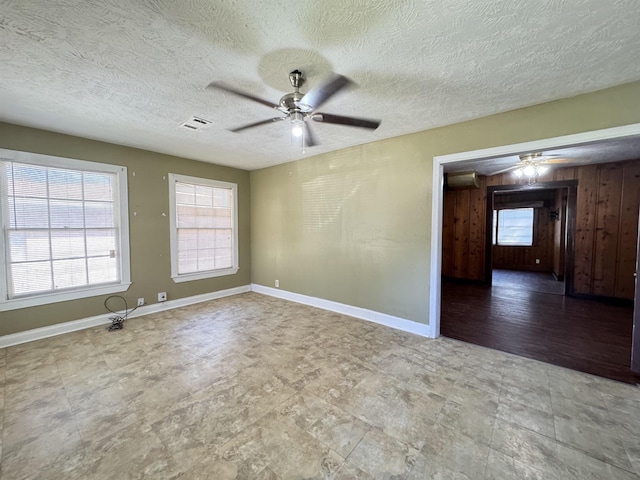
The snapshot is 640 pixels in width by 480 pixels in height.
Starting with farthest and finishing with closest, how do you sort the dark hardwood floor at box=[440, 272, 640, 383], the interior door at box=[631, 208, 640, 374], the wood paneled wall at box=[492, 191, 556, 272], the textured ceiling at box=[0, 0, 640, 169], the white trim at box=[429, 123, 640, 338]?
1. the wood paneled wall at box=[492, 191, 556, 272]
2. the dark hardwood floor at box=[440, 272, 640, 383]
3. the interior door at box=[631, 208, 640, 374]
4. the white trim at box=[429, 123, 640, 338]
5. the textured ceiling at box=[0, 0, 640, 169]

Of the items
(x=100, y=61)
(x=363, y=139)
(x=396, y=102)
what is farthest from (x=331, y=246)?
(x=100, y=61)

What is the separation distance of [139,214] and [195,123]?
1.96 m

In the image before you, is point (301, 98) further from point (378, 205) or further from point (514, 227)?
point (514, 227)

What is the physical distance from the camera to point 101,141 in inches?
139

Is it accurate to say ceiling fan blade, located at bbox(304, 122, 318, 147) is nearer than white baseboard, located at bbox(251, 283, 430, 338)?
Yes

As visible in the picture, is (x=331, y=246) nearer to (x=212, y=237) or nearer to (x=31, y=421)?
(x=212, y=237)

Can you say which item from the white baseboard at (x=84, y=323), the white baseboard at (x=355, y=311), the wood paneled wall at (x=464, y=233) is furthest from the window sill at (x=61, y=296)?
the wood paneled wall at (x=464, y=233)

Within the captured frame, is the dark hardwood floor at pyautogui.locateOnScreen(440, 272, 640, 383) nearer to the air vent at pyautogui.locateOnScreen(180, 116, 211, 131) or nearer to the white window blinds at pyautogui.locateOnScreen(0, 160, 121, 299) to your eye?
the air vent at pyautogui.locateOnScreen(180, 116, 211, 131)

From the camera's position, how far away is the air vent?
9.19ft

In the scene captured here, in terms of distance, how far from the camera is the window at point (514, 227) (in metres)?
8.28

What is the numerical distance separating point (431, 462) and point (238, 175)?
16.9 feet

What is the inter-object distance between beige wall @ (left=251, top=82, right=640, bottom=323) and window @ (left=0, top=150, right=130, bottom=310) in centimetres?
246

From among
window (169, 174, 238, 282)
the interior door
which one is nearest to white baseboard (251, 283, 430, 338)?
window (169, 174, 238, 282)

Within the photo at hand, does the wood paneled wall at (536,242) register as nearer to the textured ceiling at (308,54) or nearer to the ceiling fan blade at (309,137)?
the textured ceiling at (308,54)
